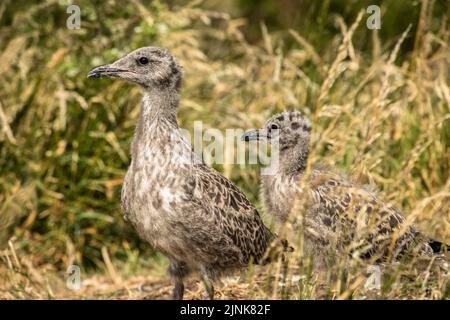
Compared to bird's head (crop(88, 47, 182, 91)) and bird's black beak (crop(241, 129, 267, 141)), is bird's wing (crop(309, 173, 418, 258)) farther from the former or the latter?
bird's head (crop(88, 47, 182, 91))

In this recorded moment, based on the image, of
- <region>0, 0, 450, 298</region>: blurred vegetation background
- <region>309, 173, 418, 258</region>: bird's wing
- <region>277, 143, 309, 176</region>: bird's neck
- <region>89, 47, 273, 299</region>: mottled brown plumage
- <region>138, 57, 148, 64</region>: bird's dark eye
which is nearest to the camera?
<region>89, 47, 273, 299</region>: mottled brown plumage

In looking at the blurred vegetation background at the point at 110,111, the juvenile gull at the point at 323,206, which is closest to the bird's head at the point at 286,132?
the juvenile gull at the point at 323,206

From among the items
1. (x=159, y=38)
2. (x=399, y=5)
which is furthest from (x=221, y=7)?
(x=159, y=38)

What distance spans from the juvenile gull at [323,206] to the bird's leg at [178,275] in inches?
29.3

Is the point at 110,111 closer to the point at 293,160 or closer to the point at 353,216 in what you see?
the point at 293,160

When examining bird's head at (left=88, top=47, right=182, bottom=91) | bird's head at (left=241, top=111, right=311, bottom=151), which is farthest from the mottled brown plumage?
bird's head at (left=241, top=111, right=311, bottom=151)

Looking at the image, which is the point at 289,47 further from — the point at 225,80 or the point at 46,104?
the point at 46,104

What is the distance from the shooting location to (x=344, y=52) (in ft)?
17.3

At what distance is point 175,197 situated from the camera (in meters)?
5.65

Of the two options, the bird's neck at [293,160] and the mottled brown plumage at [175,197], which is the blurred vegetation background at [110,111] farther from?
the mottled brown plumage at [175,197]

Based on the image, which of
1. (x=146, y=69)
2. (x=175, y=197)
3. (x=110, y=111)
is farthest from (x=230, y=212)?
(x=110, y=111)

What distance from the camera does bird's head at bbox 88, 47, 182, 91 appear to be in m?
6.10

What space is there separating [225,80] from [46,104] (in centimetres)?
218

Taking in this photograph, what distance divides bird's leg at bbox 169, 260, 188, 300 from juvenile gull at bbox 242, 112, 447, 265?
745mm
